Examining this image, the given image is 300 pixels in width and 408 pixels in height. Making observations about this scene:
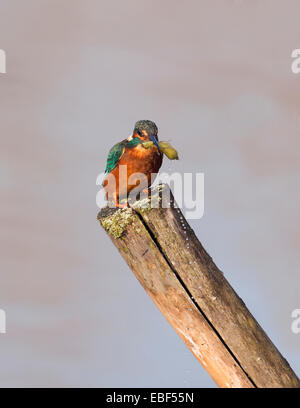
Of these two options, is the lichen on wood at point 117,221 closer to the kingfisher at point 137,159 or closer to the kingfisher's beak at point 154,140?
the kingfisher at point 137,159

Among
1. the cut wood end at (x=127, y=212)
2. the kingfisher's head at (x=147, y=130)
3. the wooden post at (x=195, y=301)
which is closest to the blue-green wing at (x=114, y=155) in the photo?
the kingfisher's head at (x=147, y=130)

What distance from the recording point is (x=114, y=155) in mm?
2602

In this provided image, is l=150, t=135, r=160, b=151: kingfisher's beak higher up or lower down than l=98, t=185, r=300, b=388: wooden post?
higher up

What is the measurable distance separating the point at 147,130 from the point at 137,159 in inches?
5.4

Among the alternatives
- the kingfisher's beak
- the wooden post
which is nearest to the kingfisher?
the kingfisher's beak

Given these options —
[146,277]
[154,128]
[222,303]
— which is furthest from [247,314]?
[154,128]

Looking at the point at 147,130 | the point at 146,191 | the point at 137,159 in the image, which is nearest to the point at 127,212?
the point at 146,191

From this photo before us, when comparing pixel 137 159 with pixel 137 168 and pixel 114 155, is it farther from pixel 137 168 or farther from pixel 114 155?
pixel 114 155

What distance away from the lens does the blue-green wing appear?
2.59 meters

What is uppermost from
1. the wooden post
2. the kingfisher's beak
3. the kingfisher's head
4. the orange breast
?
the kingfisher's head

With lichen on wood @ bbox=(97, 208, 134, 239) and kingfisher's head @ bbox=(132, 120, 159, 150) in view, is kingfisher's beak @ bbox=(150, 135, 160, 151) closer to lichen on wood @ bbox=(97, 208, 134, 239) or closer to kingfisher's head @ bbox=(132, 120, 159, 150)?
kingfisher's head @ bbox=(132, 120, 159, 150)

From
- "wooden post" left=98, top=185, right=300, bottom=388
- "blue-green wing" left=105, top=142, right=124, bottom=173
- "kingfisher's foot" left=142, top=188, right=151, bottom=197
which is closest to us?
"wooden post" left=98, top=185, right=300, bottom=388

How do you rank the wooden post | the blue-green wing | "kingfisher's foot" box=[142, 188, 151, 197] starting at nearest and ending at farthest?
1. the wooden post
2. "kingfisher's foot" box=[142, 188, 151, 197]
3. the blue-green wing

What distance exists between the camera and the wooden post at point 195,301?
2.28 m
